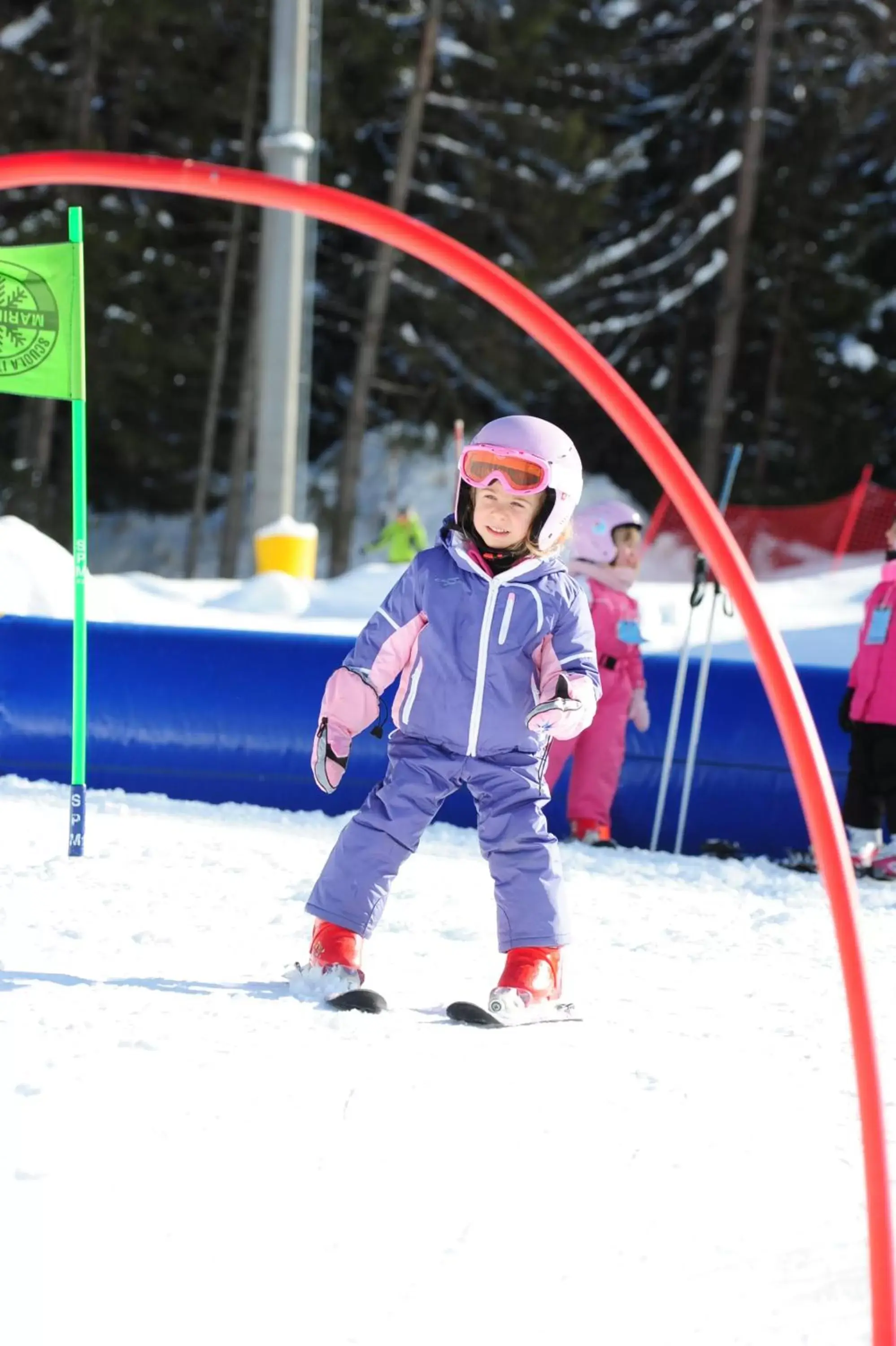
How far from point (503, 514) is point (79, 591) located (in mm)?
1915

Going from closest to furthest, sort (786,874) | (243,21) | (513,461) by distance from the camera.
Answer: (513,461)
(786,874)
(243,21)

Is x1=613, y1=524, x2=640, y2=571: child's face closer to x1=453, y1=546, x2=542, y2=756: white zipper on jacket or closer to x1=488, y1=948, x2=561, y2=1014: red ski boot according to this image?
x1=453, y1=546, x2=542, y2=756: white zipper on jacket

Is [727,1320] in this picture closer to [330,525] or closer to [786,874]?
[786,874]

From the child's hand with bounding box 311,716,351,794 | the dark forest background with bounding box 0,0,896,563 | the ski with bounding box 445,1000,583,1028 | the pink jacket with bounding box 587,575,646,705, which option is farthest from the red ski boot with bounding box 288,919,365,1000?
the dark forest background with bounding box 0,0,896,563

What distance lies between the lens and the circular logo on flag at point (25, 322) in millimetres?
4824

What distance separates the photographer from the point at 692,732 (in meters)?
6.15

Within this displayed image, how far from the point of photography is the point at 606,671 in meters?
6.14

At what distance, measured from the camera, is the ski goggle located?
347 centimetres

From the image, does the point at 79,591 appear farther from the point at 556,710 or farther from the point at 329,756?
the point at 556,710

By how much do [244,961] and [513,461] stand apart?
4.81 feet

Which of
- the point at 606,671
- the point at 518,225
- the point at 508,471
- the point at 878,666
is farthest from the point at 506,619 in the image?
the point at 518,225

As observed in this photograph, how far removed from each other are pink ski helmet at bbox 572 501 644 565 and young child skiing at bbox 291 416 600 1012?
8.58 ft

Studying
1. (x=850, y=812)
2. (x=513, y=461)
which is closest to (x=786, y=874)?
(x=850, y=812)

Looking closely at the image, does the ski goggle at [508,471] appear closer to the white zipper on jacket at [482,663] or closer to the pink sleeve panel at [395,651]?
the white zipper on jacket at [482,663]
